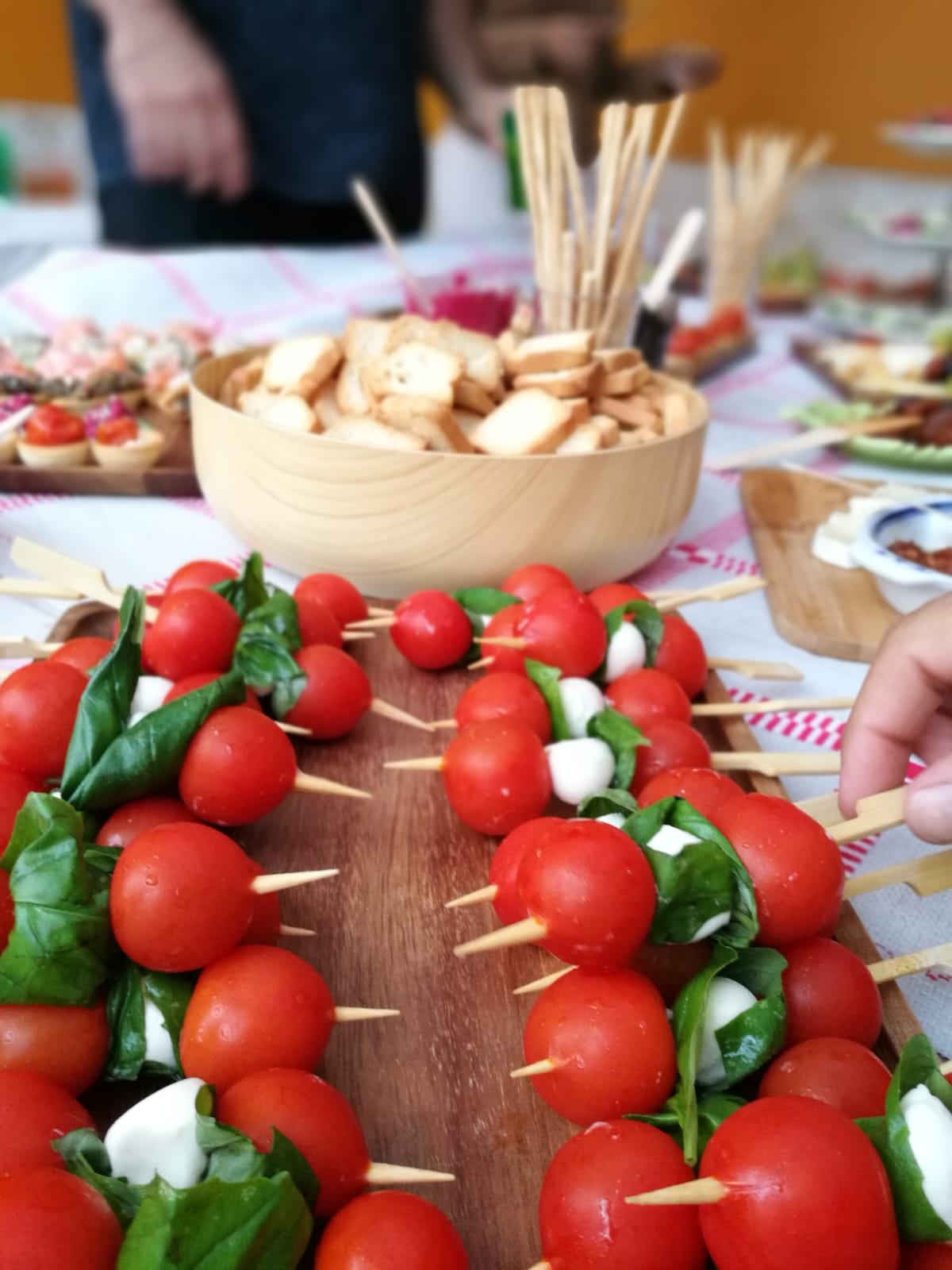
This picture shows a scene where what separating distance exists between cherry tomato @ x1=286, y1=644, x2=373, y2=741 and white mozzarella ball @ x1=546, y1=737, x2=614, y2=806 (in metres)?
0.21

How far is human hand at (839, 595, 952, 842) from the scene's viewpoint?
0.72 meters

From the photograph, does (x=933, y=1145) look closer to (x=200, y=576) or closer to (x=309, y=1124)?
(x=309, y=1124)

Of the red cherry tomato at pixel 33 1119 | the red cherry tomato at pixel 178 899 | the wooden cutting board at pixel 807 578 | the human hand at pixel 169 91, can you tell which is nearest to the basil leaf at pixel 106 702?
the red cherry tomato at pixel 178 899

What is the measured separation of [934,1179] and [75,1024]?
45 cm

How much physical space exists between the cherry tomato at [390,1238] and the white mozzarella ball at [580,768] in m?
0.39

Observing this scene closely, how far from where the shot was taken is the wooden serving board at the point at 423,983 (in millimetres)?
566

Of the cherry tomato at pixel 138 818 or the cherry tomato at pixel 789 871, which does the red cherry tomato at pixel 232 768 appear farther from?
the cherry tomato at pixel 789 871

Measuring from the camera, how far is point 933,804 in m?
0.59

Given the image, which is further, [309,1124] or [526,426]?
[526,426]

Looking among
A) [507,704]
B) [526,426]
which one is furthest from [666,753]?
[526,426]

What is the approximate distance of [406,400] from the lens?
1.28m

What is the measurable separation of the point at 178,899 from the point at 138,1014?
0.08m

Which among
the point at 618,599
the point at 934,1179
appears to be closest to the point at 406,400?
the point at 618,599

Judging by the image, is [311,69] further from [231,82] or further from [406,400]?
[406,400]
